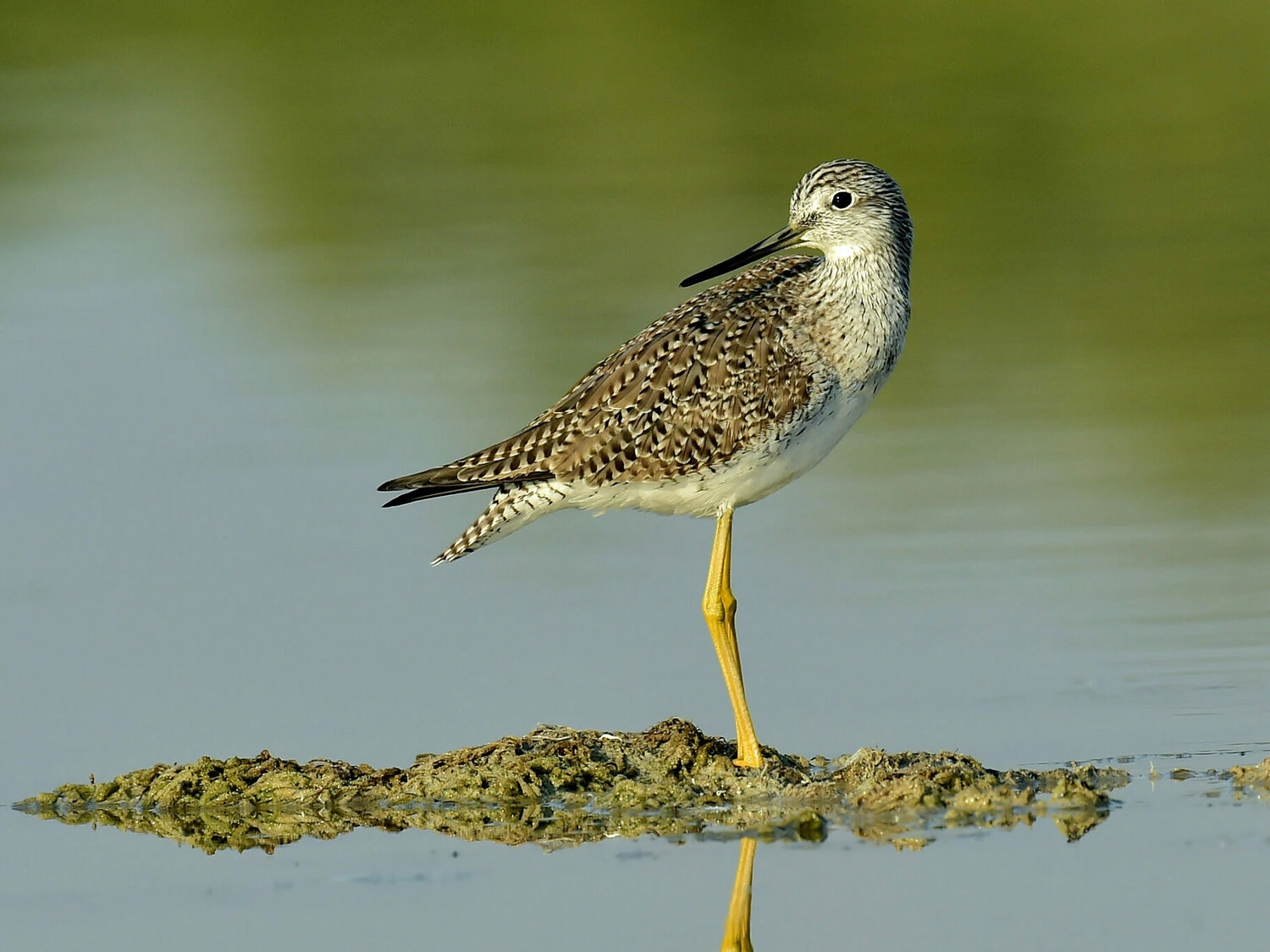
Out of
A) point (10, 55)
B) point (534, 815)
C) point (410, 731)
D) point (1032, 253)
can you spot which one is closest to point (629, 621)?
point (410, 731)

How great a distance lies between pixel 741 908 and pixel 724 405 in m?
3.09

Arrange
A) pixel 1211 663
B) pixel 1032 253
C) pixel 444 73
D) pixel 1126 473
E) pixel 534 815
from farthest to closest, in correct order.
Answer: pixel 444 73, pixel 1032 253, pixel 1126 473, pixel 1211 663, pixel 534 815

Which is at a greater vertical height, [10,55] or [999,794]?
Answer: [10,55]

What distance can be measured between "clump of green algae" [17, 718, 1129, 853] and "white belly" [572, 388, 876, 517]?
1.22 metres

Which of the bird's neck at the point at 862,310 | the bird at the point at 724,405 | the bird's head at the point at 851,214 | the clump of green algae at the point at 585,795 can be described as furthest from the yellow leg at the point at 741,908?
the bird's head at the point at 851,214

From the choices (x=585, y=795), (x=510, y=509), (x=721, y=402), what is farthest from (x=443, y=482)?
(x=585, y=795)

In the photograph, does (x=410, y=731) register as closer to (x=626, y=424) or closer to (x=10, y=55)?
(x=626, y=424)

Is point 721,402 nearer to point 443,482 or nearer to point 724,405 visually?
point 724,405

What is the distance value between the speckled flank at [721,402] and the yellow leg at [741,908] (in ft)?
7.60

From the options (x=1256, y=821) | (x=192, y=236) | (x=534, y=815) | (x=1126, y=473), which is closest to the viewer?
(x=1256, y=821)

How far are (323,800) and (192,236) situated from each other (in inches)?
573

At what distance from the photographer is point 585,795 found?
1045 centimetres

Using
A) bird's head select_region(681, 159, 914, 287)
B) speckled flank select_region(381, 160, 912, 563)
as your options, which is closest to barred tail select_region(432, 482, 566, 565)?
speckled flank select_region(381, 160, 912, 563)

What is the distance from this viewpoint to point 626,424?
445 inches
